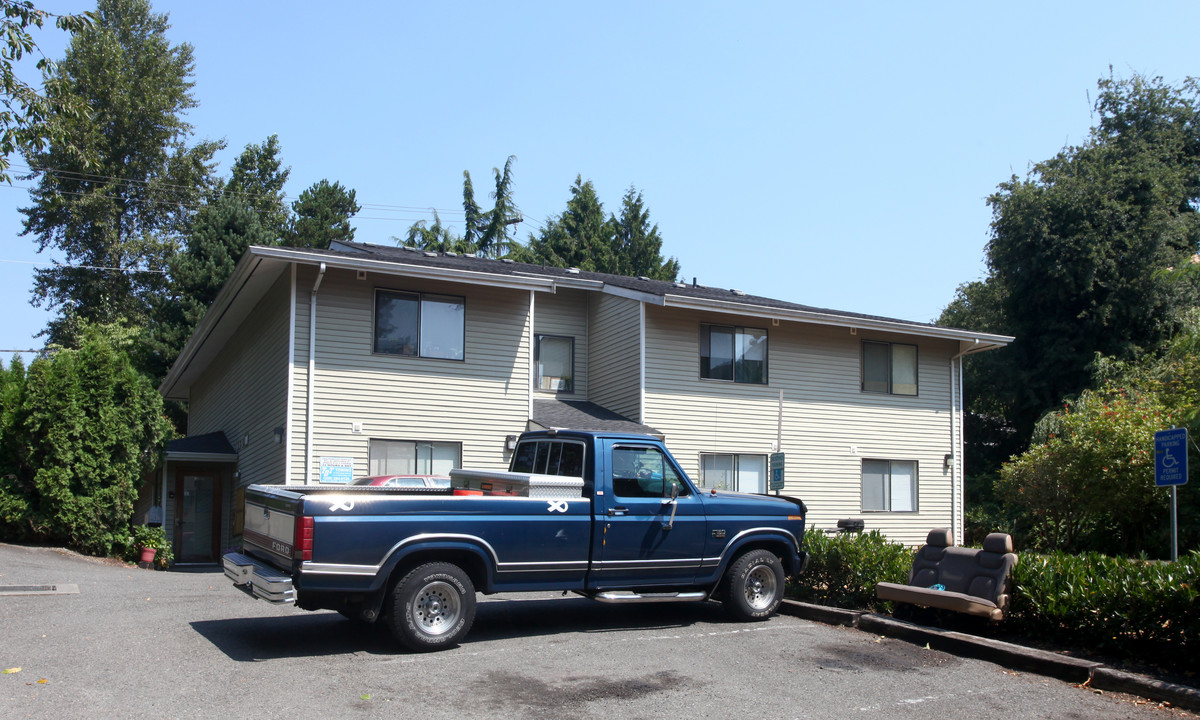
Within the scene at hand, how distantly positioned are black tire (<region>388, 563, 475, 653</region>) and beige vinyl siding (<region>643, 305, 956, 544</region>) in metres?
11.1

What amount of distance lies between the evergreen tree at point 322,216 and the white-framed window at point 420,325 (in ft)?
76.7

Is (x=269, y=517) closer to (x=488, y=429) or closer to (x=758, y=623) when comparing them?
(x=758, y=623)

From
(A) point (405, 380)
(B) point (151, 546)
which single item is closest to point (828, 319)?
(A) point (405, 380)

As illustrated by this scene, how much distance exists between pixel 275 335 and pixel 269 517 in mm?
9571

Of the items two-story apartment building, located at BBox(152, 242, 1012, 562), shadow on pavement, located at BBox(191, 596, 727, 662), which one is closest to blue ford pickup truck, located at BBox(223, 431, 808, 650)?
shadow on pavement, located at BBox(191, 596, 727, 662)

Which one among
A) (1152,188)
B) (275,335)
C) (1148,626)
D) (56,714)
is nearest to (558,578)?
(56,714)

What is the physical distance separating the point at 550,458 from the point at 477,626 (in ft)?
6.57

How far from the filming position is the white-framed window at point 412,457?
1714 centimetres

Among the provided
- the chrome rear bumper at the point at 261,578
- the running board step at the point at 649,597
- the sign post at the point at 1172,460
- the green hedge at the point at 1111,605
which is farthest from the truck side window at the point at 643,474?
the sign post at the point at 1172,460

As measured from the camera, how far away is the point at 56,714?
6.30 metres

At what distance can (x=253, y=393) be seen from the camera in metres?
19.8

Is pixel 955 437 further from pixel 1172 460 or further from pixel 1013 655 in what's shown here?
pixel 1013 655

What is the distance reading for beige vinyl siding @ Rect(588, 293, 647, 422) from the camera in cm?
1983

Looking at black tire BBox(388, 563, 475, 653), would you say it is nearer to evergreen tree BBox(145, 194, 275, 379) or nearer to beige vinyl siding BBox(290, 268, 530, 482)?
beige vinyl siding BBox(290, 268, 530, 482)
